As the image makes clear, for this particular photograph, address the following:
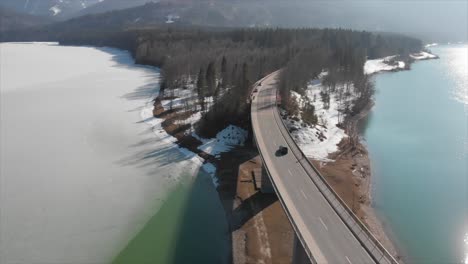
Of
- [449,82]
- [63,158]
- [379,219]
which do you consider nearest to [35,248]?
[63,158]

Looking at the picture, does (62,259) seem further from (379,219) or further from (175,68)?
Answer: (175,68)

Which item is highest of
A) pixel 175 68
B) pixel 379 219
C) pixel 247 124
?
pixel 175 68

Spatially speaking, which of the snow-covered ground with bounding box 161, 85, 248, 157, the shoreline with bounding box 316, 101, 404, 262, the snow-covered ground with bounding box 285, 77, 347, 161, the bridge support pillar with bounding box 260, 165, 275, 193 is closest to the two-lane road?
the bridge support pillar with bounding box 260, 165, 275, 193

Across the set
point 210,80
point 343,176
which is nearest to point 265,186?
point 343,176

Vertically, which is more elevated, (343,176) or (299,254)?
(299,254)

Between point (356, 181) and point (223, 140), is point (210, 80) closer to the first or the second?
point (223, 140)

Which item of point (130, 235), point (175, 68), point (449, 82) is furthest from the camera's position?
point (449, 82)

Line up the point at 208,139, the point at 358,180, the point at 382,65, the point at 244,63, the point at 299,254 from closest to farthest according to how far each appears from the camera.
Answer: the point at 299,254
the point at 358,180
the point at 208,139
the point at 244,63
the point at 382,65
